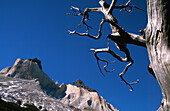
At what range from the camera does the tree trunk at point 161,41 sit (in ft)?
5.93

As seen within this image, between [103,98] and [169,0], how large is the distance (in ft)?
296

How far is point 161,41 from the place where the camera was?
1.91 meters

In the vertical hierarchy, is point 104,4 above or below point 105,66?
above

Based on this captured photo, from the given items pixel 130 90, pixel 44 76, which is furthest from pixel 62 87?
pixel 130 90

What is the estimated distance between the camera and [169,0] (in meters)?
1.76

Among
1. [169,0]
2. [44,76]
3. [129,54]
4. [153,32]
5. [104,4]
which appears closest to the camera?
[169,0]

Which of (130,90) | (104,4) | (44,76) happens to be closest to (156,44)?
(104,4)

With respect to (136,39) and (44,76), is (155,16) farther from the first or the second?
(44,76)

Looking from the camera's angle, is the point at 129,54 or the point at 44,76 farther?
the point at 44,76

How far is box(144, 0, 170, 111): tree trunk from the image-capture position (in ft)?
5.93

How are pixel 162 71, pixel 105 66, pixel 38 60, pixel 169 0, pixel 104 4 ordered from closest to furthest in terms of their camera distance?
pixel 169 0 → pixel 162 71 → pixel 104 4 → pixel 105 66 → pixel 38 60

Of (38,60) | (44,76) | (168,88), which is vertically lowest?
(168,88)

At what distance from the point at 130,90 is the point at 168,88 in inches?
138

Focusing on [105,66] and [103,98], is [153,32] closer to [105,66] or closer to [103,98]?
[105,66]
